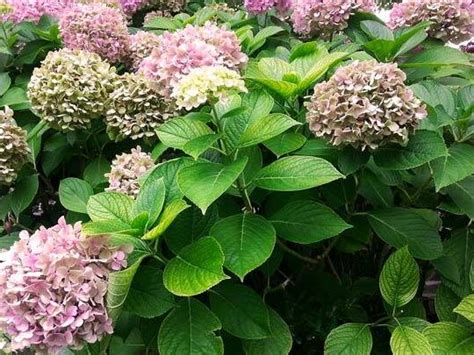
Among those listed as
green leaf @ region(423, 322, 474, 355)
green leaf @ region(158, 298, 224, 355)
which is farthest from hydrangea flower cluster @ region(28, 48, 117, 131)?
green leaf @ region(423, 322, 474, 355)

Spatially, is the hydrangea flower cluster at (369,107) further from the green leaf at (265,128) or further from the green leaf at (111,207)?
the green leaf at (111,207)

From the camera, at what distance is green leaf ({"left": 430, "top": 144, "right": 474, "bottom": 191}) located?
971 mm

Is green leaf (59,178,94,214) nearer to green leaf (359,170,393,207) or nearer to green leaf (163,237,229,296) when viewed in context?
green leaf (163,237,229,296)

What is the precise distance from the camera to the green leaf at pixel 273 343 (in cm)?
99

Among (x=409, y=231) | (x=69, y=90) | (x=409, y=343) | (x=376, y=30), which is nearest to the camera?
(x=409, y=343)

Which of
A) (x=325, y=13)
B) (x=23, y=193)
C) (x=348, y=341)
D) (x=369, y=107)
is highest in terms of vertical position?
(x=369, y=107)

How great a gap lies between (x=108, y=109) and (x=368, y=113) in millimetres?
622

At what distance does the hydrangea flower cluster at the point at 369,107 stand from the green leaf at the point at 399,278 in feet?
0.65

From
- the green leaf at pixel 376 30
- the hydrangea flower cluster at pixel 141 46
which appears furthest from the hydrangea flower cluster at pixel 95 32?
the green leaf at pixel 376 30

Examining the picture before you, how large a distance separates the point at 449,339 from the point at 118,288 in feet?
1.80

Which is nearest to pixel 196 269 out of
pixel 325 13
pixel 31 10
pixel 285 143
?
pixel 285 143

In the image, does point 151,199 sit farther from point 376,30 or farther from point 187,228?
point 376,30

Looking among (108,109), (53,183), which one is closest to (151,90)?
(108,109)

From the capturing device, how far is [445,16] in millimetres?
1578
